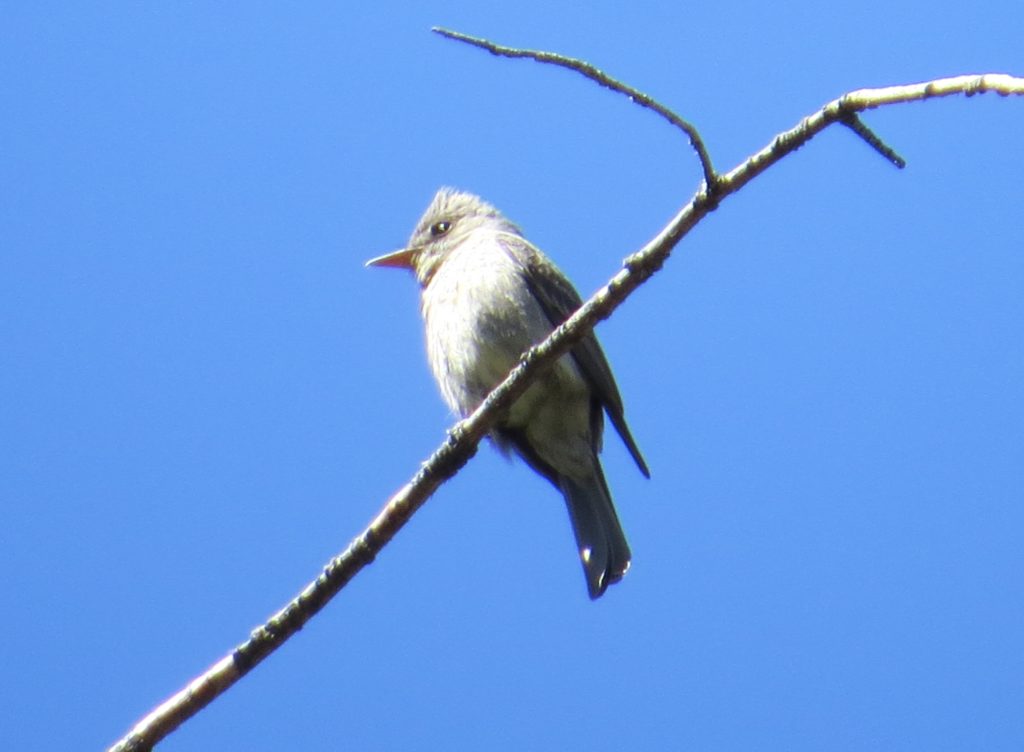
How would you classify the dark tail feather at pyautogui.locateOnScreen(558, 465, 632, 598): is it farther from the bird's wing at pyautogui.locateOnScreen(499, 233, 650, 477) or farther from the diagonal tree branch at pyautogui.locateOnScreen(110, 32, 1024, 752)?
the diagonal tree branch at pyautogui.locateOnScreen(110, 32, 1024, 752)

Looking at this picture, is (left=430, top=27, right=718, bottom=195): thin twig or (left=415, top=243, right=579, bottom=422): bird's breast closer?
(left=430, top=27, right=718, bottom=195): thin twig

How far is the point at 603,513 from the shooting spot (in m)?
6.45

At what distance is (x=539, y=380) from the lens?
6.11 metres

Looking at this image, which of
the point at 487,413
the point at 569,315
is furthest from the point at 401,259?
the point at 487,413

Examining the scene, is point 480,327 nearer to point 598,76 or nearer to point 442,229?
point 442,229

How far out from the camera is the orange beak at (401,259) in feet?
25.0

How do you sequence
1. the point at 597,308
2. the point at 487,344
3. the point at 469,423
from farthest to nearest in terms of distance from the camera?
the point at 487,344 → the point at 469,423 → the point at 597,308

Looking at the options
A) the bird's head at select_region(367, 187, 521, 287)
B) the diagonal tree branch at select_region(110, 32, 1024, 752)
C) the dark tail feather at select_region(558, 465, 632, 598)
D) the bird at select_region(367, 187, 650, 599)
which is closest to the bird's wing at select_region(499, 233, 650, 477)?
the bird at select_region(367, 187, 650, 599)

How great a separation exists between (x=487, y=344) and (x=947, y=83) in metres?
3.57

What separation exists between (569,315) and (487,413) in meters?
2.09

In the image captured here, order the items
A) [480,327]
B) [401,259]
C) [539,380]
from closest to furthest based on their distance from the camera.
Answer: [539,380], [480,327], [401,259]

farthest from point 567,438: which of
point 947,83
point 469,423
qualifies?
point 947,83

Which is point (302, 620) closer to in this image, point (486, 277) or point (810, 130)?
point (810, 130)

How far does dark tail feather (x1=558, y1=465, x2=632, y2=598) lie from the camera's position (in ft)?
20.4
